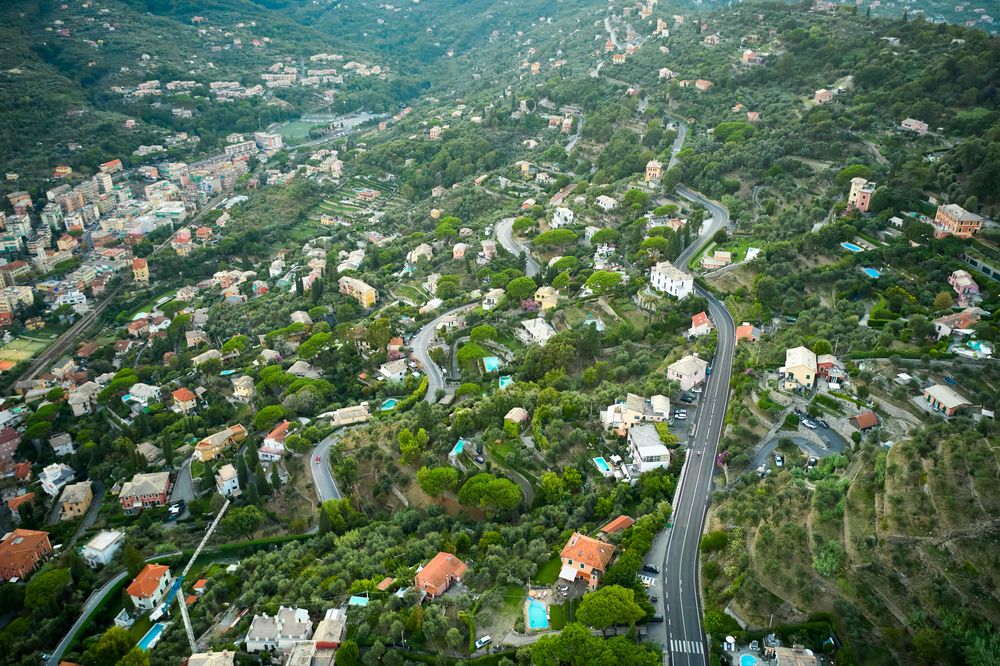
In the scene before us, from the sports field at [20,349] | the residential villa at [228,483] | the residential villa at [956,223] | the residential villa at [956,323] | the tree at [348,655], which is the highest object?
the residential villa at [956,223]

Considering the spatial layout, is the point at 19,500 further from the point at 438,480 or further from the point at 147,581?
the point at 438,480

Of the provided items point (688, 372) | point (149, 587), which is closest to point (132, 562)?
point (149, 587)

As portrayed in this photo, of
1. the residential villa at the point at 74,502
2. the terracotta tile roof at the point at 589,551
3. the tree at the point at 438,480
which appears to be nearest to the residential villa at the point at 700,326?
the tree at the point at 438,480

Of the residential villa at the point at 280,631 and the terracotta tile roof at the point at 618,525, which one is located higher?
the terracotta tile roof at the point at 618,525

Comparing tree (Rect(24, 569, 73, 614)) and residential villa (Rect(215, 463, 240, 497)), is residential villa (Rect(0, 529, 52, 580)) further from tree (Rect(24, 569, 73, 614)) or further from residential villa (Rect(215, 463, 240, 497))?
residential villa (Rect(215, 463, 240, 497))

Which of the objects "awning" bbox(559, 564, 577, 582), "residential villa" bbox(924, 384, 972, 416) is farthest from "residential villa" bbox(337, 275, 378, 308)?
"residential villa" bbox(924, 384, 972, 416)

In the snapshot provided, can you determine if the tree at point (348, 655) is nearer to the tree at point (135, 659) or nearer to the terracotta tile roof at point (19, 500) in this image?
the tree at point (135, 659)
